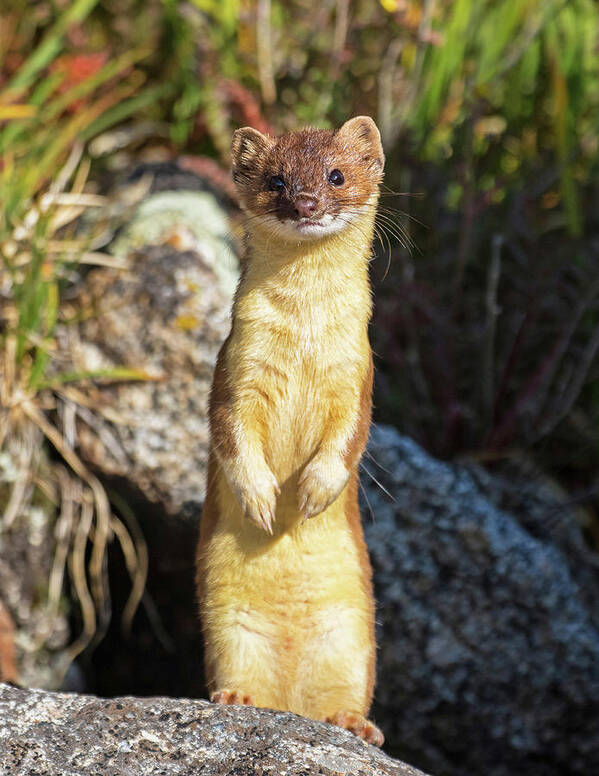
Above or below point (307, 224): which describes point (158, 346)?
below

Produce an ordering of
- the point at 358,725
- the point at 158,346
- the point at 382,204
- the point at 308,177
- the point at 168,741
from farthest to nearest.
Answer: the point at 158,346 < the point at 382,204 < the point at 358,725 < the point at 308,177 < the point at 168,741

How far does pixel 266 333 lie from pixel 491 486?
79.4 inches

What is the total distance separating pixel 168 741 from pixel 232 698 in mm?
279

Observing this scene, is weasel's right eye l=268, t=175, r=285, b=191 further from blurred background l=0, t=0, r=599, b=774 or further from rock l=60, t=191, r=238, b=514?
rock l=60, t=191, r=238, b=514

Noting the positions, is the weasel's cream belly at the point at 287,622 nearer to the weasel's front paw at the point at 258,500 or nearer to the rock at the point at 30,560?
the weasel's front paw at the point at 258,500

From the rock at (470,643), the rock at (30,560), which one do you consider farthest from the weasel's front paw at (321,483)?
the rock at (30,560)

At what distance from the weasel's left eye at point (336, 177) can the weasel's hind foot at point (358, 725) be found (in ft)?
4.38

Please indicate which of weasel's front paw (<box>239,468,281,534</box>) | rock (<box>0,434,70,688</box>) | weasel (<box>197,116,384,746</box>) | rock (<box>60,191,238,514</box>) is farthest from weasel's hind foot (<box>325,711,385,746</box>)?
rock (<box>0,434,70,688</box>)

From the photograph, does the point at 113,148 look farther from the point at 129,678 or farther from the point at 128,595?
the point at 129,678

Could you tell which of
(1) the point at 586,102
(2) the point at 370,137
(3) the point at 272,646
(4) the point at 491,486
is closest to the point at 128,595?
(4) the point at 491,486

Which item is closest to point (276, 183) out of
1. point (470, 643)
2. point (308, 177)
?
point (308, 177)

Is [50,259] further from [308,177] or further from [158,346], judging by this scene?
[308,177]

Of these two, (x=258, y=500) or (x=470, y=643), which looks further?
(x=470, y=643)

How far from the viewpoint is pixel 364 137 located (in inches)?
105
